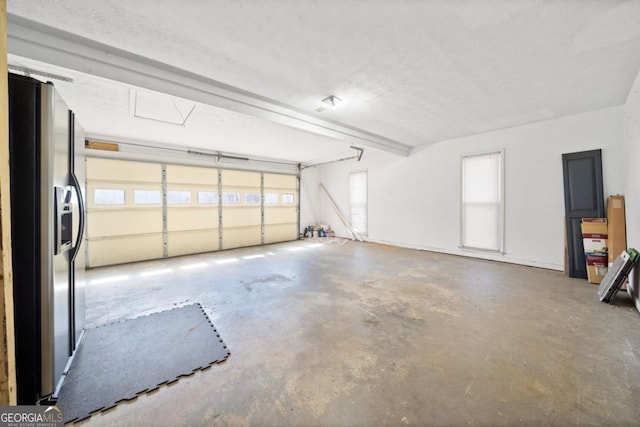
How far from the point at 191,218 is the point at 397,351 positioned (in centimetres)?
559

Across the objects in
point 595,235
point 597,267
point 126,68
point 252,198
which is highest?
point 126,68

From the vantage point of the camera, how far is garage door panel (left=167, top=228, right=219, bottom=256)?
563cm

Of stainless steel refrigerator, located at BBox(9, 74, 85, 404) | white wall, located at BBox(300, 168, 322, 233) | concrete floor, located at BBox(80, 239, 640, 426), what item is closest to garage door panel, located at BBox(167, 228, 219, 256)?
concrete floor, located at BBox(80, 239, 640, 426)

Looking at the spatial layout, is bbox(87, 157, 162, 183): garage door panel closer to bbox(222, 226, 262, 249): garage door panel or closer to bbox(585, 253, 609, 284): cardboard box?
bbox(222, 226, 262, 249): garage door panel

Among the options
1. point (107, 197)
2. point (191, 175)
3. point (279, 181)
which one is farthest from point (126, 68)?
point (279, 181)

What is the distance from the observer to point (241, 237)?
22.2 feet

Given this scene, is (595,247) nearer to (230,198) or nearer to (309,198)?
(309,198)

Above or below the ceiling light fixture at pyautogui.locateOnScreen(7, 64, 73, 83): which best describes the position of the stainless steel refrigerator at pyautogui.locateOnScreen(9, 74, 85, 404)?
below

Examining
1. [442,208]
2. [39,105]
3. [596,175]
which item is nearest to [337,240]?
[442,208]

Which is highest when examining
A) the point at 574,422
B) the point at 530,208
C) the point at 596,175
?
the point at 596,175

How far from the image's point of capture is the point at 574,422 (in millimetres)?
1298

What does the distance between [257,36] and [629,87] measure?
4485mm

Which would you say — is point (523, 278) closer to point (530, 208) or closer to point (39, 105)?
point (530, 208)

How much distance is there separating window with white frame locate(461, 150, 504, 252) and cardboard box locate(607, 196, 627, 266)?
1.41 m
